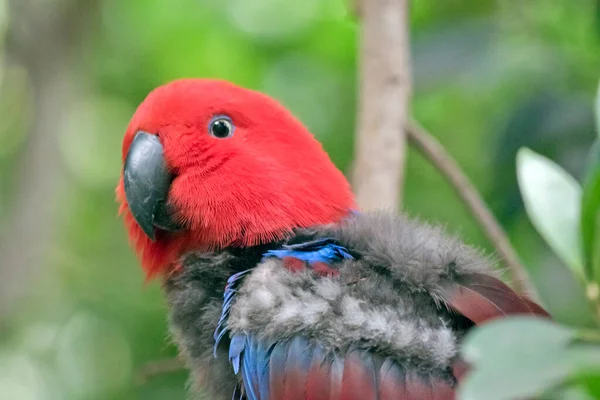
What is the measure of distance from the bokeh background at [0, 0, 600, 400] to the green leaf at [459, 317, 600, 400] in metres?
1.34

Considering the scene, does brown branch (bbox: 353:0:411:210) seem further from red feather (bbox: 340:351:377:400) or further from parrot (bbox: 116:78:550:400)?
red feather (bbox: 340:351:377:400)

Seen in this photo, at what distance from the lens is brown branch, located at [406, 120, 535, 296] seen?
1.96 metres

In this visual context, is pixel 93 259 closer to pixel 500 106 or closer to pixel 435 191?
pixel 435 191

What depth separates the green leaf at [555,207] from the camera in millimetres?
1147

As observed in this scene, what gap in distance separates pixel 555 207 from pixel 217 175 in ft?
2.72

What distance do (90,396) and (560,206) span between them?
3.13m

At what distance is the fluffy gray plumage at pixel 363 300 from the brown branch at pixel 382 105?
0.35 m

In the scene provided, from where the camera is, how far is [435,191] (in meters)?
3.31

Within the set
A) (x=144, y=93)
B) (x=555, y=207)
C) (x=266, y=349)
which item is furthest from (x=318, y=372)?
(x=144, y=93)

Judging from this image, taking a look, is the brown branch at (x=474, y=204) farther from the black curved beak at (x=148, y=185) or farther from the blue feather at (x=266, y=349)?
the black curved beak at (x=148, y=185)

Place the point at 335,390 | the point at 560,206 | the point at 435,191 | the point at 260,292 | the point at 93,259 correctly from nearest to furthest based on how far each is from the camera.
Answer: the point at 560,206
the point at 335,390
the point at 260,292
the point at 435,191
the point at 93,259

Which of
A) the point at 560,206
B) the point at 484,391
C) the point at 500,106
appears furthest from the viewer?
the point at 500,106

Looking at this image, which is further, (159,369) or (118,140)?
(118,140)

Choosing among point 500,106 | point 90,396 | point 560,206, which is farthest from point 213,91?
point 90,396
